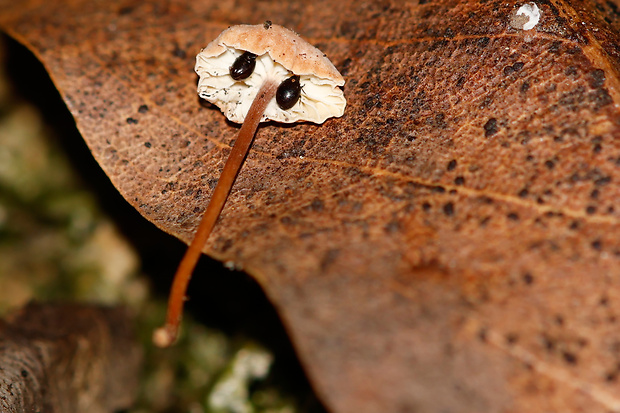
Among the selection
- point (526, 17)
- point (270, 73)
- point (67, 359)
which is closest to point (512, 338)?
point (526, 17)

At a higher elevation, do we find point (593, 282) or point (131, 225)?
point (593, 282)

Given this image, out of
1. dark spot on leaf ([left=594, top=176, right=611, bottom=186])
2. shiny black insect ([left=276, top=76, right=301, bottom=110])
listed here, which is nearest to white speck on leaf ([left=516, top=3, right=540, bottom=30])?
dark spot on leaf ([left=594, top=176, right=611, bottom=186])

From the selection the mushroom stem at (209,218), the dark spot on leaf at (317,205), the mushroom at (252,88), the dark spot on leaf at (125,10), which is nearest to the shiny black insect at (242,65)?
the mushroom at (252,88)

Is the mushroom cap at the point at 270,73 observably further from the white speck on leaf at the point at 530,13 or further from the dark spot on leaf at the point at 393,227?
the white speck on leaf at the point at 530,13

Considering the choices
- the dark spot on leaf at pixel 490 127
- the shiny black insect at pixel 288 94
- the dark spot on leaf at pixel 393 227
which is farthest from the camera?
the shiny black insect at pixel 288 94

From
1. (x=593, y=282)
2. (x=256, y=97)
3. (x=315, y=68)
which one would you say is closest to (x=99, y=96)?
(x=256, y=97)

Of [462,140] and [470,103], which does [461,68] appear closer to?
[470,103]

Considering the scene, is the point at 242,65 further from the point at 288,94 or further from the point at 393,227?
the point at 393,227
